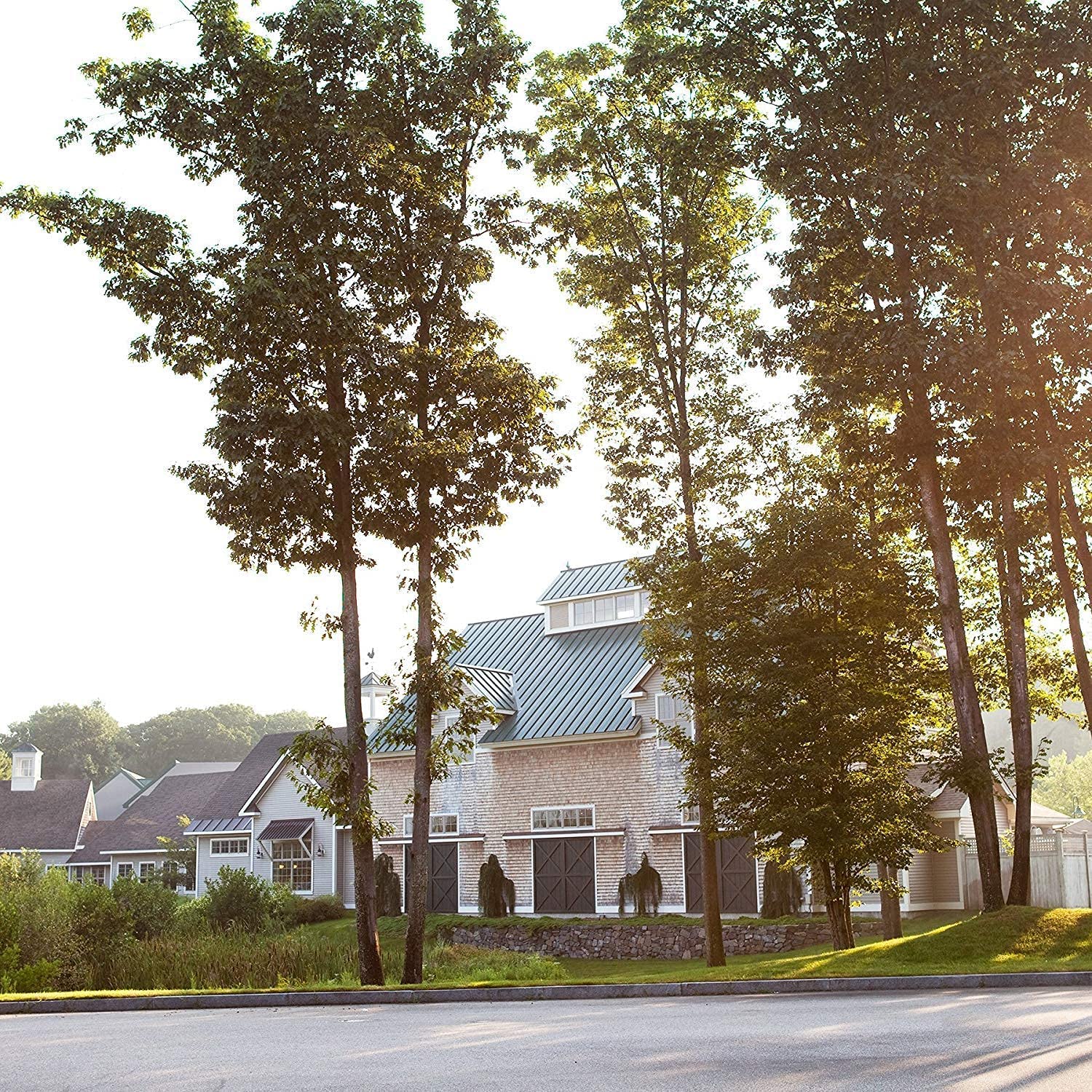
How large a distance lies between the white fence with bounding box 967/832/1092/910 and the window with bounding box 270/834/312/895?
26566 millimetres

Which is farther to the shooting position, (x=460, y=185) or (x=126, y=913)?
(x=126, y=913)

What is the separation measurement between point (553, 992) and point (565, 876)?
72.4ft

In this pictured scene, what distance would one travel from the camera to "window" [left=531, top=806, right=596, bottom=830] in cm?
3762

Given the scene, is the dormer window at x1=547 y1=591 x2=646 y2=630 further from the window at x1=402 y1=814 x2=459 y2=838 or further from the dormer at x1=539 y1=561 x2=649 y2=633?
the window at x1=402 y1=814 x2=459 y2=838

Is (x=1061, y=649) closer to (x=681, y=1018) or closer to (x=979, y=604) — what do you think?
(x=979, y=604)

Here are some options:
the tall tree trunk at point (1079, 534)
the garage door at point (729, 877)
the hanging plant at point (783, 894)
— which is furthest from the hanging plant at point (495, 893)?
the tall tree trunk at point (1079, 534)

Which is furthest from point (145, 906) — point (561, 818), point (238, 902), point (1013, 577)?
point (1013, 577)

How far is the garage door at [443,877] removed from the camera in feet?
135

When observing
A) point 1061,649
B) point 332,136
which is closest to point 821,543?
point 1061,649

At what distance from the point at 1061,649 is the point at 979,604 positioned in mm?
1941

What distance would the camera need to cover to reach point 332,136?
62.0ft

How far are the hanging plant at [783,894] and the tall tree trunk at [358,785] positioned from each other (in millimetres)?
15131

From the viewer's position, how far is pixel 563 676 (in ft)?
137

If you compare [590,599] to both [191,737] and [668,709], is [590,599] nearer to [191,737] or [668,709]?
[668,709]
